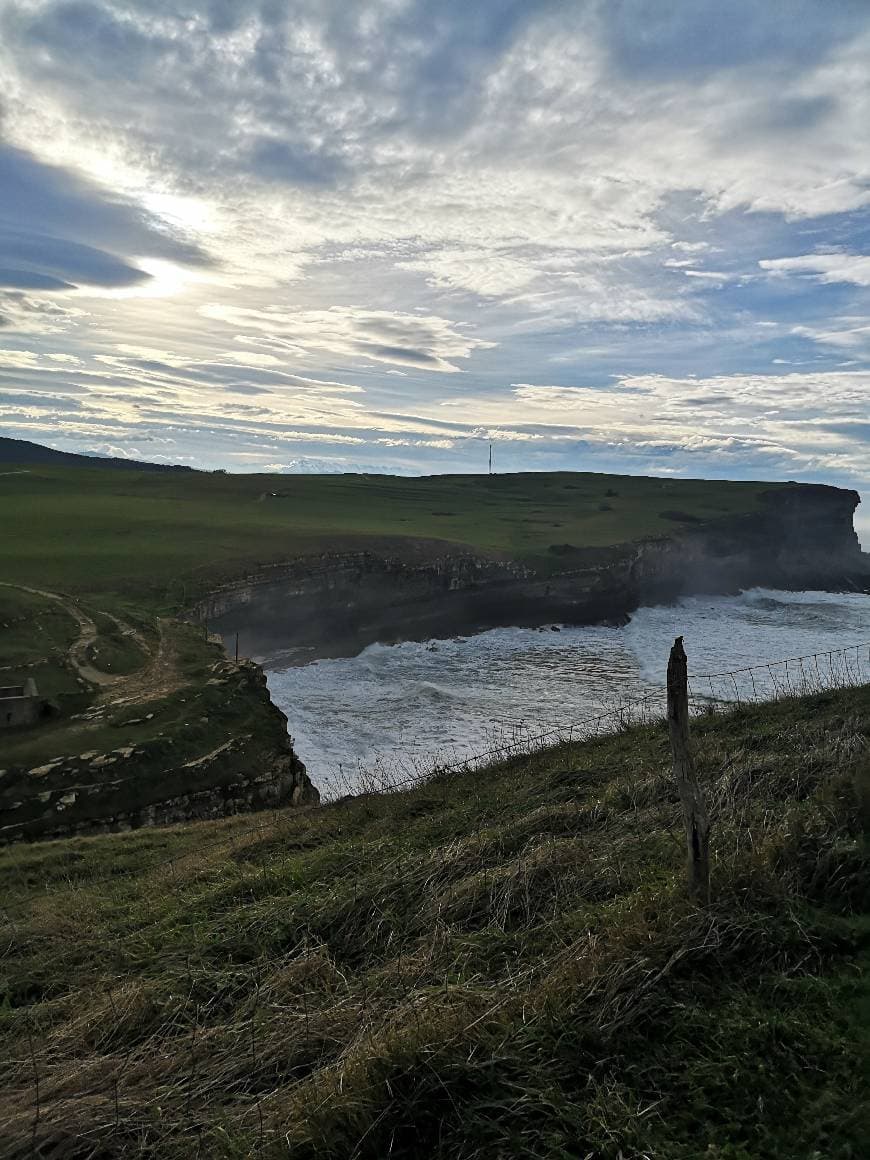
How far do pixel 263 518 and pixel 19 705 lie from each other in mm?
50594

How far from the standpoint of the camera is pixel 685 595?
83.6 m

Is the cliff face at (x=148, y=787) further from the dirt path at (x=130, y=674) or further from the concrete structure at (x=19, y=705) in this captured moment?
the dirt path at (x=130, y=674)

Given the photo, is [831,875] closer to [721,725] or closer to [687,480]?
[721,725]

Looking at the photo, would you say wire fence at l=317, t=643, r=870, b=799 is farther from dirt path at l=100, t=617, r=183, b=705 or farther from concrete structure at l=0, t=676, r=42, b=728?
concrete structure at l=0, t=676, r=42, b=728

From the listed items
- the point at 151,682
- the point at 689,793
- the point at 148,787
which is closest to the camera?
the point at 689,793

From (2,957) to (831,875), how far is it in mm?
9408

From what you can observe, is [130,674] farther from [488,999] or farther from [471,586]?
[471,586]

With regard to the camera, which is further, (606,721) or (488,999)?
(606,721)

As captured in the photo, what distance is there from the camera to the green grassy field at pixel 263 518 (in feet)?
145

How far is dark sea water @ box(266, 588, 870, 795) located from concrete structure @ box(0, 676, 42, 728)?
10.3m

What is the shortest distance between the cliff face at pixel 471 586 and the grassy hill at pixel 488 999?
33.6 m

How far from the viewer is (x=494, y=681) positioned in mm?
43562

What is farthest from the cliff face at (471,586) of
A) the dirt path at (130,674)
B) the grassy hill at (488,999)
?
the grassy hill at (488,999)

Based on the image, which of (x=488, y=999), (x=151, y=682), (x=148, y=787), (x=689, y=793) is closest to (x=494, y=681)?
(x=151, y=682)
